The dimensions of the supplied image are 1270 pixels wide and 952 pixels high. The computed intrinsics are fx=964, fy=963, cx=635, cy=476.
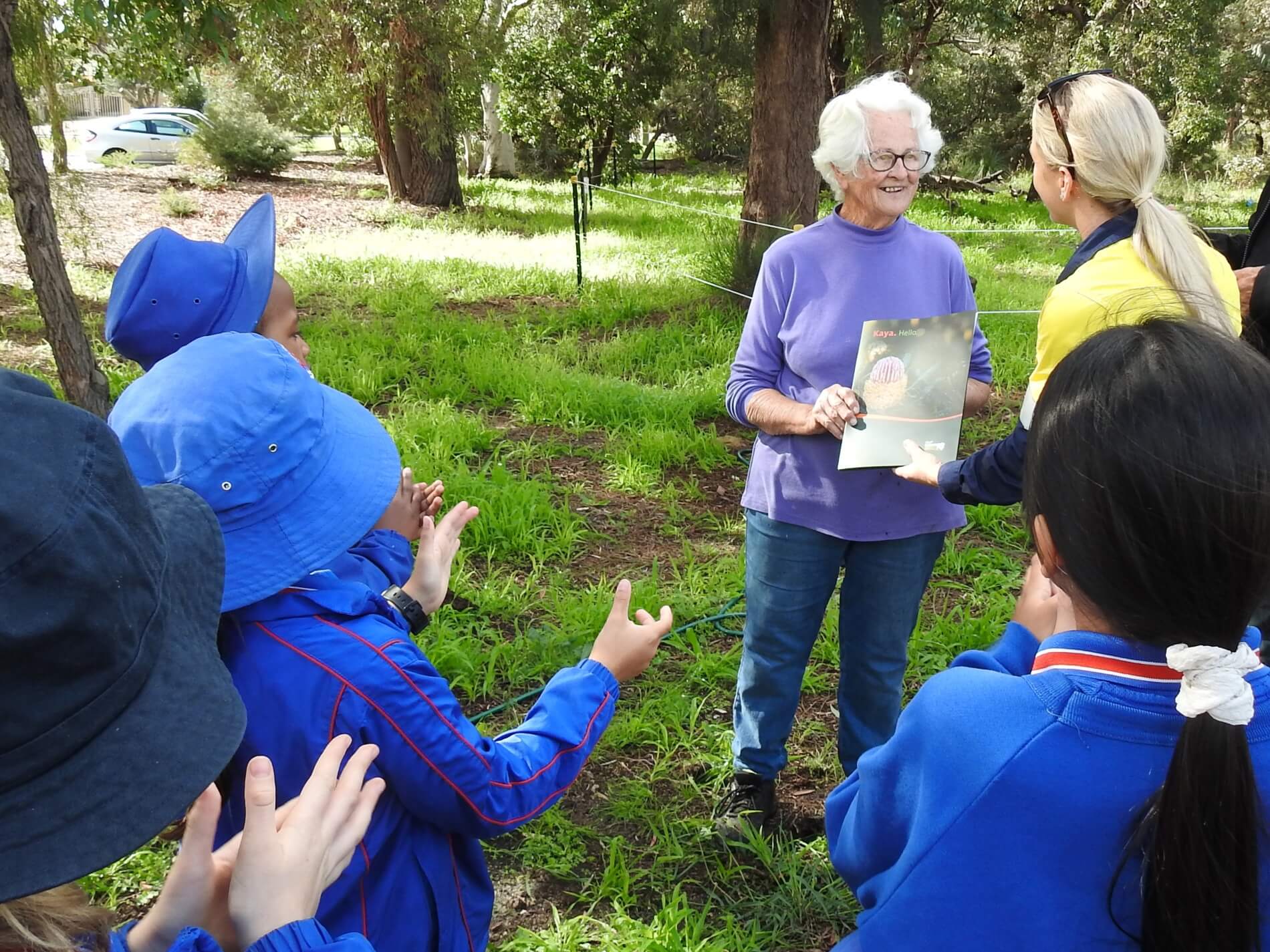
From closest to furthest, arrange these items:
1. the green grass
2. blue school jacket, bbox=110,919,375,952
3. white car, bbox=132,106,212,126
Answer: blue school jacket, bbox=110,919,375,952, the green grass, white car, bbox=132,106,212,126

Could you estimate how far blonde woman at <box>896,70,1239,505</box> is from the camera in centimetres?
175

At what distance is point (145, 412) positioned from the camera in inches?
49.6

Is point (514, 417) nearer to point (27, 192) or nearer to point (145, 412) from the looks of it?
point (27, 192)

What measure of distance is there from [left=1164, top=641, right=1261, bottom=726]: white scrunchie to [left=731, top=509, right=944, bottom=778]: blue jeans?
1361 millimetres

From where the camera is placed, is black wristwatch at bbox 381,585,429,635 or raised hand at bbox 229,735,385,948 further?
black wristwatch at bbox 381,585,429,635

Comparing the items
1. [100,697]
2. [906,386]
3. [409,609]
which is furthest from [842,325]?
[100,697]

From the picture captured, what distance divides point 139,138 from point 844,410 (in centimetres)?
2265

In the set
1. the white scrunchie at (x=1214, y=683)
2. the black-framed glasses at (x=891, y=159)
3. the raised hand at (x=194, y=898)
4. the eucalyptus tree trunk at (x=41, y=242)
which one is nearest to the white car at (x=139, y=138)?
the eucalyptus tree trunk at (x=41, y=242)

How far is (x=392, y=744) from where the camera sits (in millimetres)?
1280

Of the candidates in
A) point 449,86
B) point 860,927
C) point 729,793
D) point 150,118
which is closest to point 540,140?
point 449,86

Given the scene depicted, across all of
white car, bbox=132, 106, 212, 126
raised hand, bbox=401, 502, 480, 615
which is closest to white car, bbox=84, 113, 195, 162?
white car, bbox=132, 106, 212, 126

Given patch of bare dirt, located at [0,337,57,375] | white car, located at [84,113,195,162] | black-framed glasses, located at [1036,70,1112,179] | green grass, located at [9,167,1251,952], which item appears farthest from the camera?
white car, located at [84,113,195,162]

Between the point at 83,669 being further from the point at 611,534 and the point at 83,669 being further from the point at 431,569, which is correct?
the point at 611,534

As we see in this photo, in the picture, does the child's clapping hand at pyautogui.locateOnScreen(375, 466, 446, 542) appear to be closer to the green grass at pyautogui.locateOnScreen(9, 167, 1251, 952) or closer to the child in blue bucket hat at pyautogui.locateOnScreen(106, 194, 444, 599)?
the child in blue bucket hat at pyautogui.locateOnScreen(106, 194, 444, 599)
